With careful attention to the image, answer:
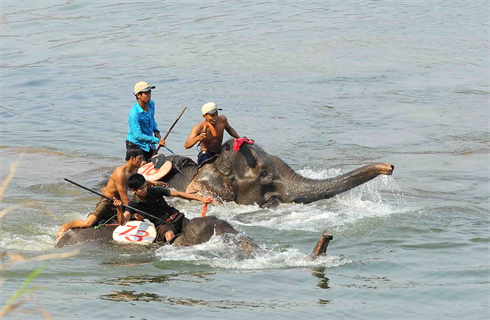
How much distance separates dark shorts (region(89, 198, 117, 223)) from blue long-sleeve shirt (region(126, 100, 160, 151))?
115 inches

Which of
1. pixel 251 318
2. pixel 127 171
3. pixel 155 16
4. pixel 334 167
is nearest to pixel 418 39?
pixel 155 16

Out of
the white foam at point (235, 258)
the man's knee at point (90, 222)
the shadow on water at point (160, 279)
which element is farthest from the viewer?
the man's knee at point (90, 222)

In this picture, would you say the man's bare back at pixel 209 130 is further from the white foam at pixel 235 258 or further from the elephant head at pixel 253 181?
the white foam at pixel 235 258

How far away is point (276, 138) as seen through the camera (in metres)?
19.7

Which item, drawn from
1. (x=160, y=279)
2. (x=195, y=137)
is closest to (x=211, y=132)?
Result: (x=195, y=137)

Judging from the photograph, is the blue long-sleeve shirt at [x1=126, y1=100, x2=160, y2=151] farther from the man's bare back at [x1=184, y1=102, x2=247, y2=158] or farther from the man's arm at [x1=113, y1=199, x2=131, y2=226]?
the man's arm at [x1=113, y1=199, x2=131, y2=226]

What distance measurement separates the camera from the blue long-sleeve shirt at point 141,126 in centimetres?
1362

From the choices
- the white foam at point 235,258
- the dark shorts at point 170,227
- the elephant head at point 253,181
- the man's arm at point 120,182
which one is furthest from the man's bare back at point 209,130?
the white foam at point 235,258

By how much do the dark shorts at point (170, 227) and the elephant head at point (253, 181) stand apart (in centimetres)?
263

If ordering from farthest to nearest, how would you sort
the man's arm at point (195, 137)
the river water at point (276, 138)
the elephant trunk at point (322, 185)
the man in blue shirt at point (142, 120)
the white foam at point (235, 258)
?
the man in blue shirt at point (142, 120), the man's arm at point (195, 137), the elephant trunk at point (322, 185), the white foam at point (235, 258), the river water at point (276, 138)

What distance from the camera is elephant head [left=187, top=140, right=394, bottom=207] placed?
12.5m

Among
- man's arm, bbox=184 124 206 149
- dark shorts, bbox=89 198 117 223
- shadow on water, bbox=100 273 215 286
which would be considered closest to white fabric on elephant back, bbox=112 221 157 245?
dark shorts, bbox=89 198 117 223

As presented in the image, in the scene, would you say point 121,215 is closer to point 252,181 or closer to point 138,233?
point 138,233

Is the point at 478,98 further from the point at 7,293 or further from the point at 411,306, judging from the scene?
the point at 7,293
